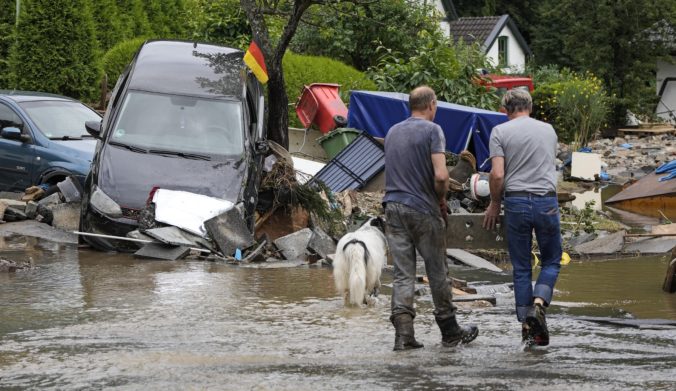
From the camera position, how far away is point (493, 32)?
53.7m

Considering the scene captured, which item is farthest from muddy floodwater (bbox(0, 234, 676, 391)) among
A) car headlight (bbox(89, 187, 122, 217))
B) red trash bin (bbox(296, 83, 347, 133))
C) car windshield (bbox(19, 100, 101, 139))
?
red trash bin (bbox(296, 83, 347, 133))

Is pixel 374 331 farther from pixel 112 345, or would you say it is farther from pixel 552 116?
pixel 552 116

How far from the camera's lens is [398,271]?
24.3 ft

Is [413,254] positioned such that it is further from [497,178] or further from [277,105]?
[277,105]

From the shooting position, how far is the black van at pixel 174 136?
1171cm

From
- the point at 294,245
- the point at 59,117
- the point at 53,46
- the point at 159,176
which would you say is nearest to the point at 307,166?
the point at 59,117

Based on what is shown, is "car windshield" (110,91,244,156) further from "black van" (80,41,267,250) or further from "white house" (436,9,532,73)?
"white house" (436,9,532,73)

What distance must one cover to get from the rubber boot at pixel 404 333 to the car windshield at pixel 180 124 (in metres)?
5.65

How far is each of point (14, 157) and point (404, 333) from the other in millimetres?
9023

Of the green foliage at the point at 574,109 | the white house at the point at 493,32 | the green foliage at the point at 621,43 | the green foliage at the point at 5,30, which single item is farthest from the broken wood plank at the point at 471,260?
the white house at the point at 493,32

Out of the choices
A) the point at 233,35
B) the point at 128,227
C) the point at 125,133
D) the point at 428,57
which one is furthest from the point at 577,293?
the point at 233,35

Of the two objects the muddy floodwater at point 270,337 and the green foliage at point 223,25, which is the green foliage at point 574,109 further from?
the muddy floodwater at point 270,337

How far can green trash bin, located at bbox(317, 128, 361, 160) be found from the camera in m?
18.9

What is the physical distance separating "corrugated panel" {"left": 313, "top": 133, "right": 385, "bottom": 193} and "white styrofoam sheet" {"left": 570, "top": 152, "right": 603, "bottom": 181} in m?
→ 10.8
